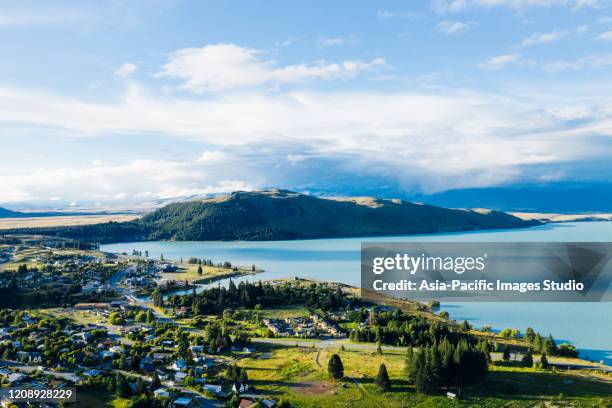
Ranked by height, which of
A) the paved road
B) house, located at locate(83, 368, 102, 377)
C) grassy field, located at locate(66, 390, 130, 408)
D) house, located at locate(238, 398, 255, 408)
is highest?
house, located at locate(83, 368, 102, 377)

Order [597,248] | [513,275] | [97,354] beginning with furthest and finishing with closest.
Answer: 1. [597,248]
2. [513,275]
3. [97,354]

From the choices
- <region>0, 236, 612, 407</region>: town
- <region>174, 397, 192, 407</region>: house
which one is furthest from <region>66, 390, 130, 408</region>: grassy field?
<region>174, 397, 192, 407</region>: house

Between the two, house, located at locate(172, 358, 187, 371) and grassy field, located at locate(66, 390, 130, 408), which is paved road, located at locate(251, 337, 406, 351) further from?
grassy field, located at locate(66, 390, 130, 408)

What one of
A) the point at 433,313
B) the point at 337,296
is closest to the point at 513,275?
the point at 433,313

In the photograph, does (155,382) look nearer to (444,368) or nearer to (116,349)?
(116,349)

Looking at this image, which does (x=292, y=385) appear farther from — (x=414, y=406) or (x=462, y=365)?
(x=462, y=365)

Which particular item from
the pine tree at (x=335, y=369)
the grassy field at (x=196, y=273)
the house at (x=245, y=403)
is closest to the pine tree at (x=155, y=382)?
the house at (x=245, y=403)

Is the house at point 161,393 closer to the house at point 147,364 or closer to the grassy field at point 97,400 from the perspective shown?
the grassy field at point 97,400
